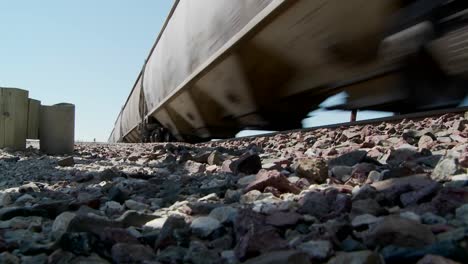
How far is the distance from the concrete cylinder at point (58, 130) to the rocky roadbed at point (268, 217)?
351cm

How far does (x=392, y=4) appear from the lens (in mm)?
2723

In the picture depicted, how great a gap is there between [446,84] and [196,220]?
225cm

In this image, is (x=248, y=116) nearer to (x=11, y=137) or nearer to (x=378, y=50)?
(x=378, y=50)

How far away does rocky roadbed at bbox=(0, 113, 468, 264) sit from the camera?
0.97 m

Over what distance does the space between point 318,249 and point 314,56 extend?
273cm

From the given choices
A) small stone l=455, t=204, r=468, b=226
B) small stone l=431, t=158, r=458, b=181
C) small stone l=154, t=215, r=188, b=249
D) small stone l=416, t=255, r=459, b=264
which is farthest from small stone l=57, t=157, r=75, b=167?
small stone l=416, t=255, r=459, b=264

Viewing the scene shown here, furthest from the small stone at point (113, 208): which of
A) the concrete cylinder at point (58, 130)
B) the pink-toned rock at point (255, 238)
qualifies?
the concrete cylinder at point (58, 130)

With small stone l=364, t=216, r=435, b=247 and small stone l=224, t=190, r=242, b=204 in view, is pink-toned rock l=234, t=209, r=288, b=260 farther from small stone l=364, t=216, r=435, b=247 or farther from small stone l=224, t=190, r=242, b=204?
small stone l=224, t=190, r=242, b=204

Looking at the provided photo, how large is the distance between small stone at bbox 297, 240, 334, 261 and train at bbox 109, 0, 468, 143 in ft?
6.40

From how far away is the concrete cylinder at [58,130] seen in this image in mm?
5582

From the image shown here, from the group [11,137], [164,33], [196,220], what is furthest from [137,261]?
[164,33]

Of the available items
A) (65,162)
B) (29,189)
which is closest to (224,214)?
(29,189)

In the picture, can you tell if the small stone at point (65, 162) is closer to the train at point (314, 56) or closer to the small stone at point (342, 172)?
the train at point (314, 56)

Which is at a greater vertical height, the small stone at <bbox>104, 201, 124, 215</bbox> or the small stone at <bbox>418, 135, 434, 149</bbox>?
the small stone at <bbox>418, 135, 434, 149</bbox>
